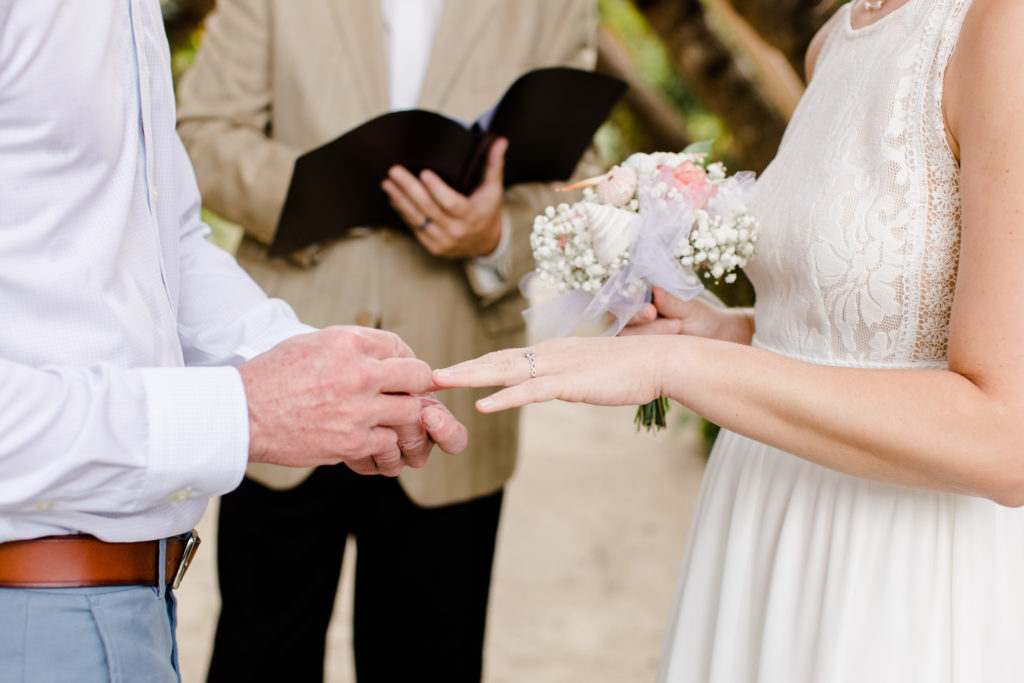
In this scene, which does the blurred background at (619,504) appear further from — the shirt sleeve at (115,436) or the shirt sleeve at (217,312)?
the shirt sleeve at (115,436)

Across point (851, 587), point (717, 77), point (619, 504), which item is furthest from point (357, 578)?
point (619, 504)

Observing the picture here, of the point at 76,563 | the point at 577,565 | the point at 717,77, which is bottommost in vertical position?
the point at 577,565

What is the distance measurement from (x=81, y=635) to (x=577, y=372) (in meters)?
0.72

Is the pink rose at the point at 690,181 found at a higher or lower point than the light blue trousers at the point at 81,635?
higher

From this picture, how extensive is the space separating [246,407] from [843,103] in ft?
3.37

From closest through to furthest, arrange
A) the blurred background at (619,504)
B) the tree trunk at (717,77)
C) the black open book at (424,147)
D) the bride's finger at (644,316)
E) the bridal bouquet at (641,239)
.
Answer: the bridal bouquet at (641,239)
the bride's finger at (644,316)
the black open book at (424,147)
the blurred background at (619,504)
the tree trunk at (717,77)

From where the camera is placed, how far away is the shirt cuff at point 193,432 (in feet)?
3.41

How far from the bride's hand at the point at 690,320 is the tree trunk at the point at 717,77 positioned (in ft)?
7.44

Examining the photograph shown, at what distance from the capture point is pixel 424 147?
6.57ft

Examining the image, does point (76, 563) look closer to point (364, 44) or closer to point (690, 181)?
point (690, 181)

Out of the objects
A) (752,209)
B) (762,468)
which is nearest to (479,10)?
(752,209)

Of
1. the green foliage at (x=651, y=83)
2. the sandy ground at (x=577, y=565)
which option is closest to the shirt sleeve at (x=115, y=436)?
the sandy ground at (x=577, y=565)

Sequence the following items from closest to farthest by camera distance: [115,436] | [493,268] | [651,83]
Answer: [115,436]
[493,268]
[651,83]

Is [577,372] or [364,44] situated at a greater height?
[364,44]
